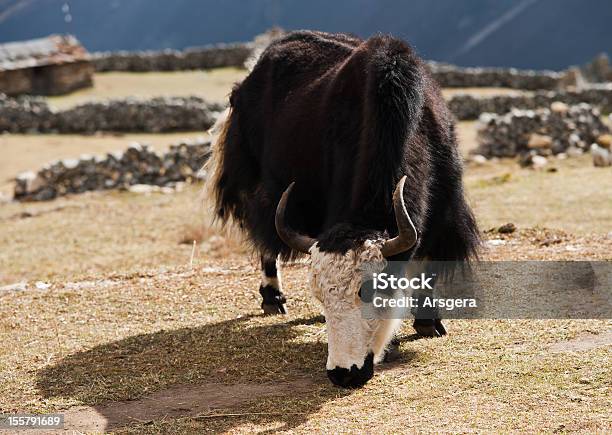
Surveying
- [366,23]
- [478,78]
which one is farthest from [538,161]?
[366,23]

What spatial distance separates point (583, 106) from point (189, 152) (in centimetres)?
609

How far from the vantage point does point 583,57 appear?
38062 mm

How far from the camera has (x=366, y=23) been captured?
43.0m

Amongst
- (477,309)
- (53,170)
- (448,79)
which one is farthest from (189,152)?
(448,79)

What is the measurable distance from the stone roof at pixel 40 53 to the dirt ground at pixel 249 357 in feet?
49.7

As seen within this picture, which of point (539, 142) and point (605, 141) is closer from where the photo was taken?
point (605, 141)

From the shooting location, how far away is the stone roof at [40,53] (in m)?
22.5

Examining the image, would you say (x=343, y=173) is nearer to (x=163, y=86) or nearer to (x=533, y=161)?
(x=533, y=161)

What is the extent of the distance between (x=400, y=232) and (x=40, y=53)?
20.9m

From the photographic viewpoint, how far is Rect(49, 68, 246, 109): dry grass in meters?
22.4

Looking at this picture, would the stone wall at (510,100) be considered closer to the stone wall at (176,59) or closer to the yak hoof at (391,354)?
the stone wall at (176,59)

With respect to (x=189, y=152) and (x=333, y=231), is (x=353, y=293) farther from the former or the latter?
(x=189, y=152)

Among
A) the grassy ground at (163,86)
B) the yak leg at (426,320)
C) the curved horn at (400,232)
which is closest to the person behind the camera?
the curved horn at (400,232)

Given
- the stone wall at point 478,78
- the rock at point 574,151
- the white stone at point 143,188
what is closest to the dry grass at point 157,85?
the stone wall at point 478,78
